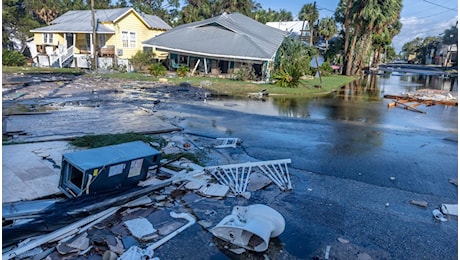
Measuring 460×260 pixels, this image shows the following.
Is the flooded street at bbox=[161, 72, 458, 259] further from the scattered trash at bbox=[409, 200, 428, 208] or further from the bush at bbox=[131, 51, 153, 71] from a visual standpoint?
the bush at bbox=[131, 51, 153, 71]

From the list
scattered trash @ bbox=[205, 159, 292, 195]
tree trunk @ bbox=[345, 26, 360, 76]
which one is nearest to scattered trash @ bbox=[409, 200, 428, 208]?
scattered trash @ bbox=[205, 159, 292, 195]

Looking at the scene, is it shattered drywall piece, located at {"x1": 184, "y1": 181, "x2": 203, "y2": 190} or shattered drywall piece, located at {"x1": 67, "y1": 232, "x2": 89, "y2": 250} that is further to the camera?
shattered drywall piece, located at {"x1": 184, "y1": 181, "x2": 203, "y2": 190}

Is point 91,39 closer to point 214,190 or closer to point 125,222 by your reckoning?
Result: point 214,190

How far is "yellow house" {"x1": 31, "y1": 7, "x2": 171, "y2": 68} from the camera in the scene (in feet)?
106

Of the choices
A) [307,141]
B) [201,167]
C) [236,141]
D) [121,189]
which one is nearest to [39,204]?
[121,189]

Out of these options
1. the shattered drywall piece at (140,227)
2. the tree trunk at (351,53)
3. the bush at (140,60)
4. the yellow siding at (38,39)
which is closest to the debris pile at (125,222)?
the shattered drywall piece at (140,227)

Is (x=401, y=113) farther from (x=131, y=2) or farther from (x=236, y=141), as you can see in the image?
(x=131, y=2)

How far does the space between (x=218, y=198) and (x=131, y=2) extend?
60912mm

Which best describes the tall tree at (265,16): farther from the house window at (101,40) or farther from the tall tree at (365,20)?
the house window at (101,40)

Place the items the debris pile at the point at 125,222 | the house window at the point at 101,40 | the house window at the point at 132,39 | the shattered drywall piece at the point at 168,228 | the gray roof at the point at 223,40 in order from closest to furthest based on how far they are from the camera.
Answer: the debris pile at the point at 125,222, the shattered drywall piece at the point at 168,228, the gray roof at the point at 223,40, the house window at the point at 101,40, the house window at the point at 132,39

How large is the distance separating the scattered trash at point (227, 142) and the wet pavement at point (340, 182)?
0.81ft

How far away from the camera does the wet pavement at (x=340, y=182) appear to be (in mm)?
4887

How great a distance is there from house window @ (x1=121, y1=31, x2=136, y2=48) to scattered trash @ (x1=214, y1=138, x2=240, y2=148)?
27.4 meters

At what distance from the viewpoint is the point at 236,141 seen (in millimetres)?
9812
